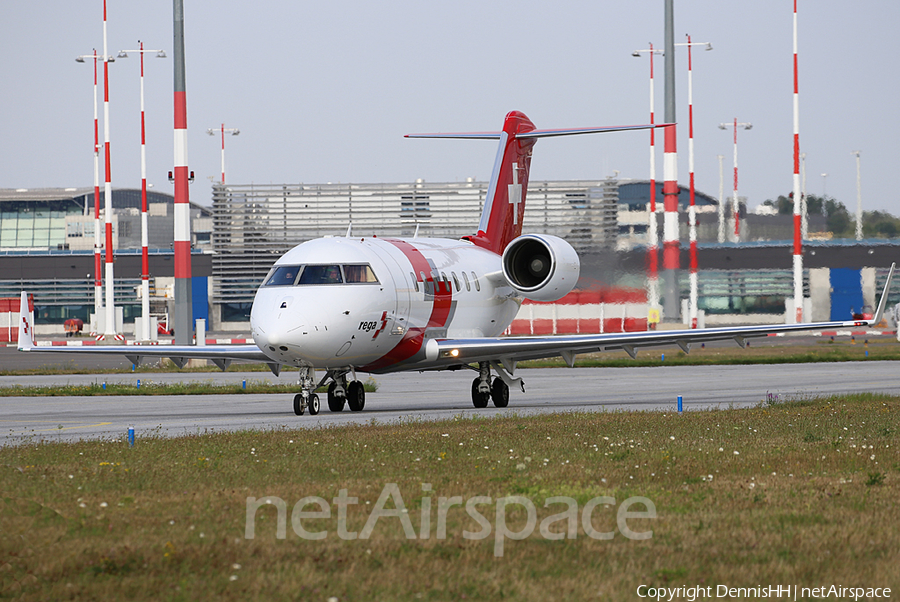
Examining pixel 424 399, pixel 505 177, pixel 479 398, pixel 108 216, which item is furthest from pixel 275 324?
pixel 108 216

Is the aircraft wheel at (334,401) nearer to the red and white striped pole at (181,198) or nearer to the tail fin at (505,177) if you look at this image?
the tail fin at (505,177)

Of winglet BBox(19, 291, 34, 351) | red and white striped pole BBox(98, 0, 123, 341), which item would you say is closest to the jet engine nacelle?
winglet BBox(19, 291, 34, 351)

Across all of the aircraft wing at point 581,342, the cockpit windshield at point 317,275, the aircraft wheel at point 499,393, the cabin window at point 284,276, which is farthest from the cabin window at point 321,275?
the aircraft wheel at point 499,393

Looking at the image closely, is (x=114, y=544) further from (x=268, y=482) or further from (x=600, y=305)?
(x=600, y=305)

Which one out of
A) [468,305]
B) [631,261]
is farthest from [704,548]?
[631,261]

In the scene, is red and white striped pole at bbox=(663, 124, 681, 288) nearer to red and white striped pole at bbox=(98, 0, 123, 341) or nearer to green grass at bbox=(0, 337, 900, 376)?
green grass at bbox=(0, 337, 900, 376)

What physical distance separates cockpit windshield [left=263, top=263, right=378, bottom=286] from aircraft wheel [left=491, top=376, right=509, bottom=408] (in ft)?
15.2

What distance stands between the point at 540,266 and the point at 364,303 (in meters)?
6.22

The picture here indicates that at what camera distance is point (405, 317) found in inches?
899

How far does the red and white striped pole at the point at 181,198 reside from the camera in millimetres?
36094

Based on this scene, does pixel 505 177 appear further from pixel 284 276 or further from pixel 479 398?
pixel 284 276

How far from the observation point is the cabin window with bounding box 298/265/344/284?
21.2 meters

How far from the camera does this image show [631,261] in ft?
144

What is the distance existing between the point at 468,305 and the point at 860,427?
37.4 ft
